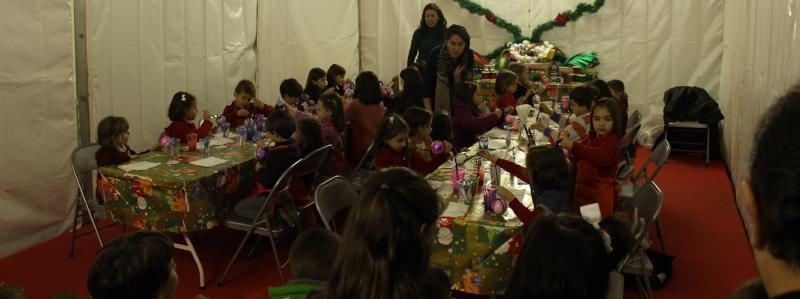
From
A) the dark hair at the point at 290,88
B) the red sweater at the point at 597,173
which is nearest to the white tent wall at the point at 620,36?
the dark hair at the point at 290,88

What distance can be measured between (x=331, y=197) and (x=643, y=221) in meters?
1.60

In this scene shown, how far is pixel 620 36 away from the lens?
933cm

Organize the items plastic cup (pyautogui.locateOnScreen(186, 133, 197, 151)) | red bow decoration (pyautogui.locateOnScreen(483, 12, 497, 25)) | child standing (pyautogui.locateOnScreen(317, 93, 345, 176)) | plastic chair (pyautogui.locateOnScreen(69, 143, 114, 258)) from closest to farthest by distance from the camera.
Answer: plastic chair (pyautogui.locateOnScreen(69, 143, 114, 258))
plastic cup (pyautogui.locateOnScreen(186, 133, 197, 151))
child standing (pyautogui.locateOnScreen(317, 93, 345, 176))
red bow decoration (pyautogui.locateOnScreen(483, 12, 497, 25))

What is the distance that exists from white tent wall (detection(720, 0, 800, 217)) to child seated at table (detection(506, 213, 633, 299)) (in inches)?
26.8

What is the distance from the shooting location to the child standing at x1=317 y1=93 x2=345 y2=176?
530 cm

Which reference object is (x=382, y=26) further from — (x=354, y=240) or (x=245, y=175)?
(x=354, y=240)

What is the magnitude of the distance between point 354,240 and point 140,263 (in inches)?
28.8

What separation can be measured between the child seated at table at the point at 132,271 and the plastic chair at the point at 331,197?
4.10 feet

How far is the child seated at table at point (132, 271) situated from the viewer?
7.36 ft

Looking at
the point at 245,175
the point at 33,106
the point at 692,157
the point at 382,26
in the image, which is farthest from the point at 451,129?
the point at 382,26

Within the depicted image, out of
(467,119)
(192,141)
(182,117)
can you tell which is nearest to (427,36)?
(467,119)

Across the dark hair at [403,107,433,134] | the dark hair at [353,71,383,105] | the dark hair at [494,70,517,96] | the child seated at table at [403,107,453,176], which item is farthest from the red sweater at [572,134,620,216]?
the dark hair at [494,70,517,96]

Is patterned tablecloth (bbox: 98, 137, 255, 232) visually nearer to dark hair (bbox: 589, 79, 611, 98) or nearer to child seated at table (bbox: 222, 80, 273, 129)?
child seated at table (bbox: 222, 80, 273, 129)

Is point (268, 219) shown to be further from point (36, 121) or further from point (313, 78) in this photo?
point (313, 78)
